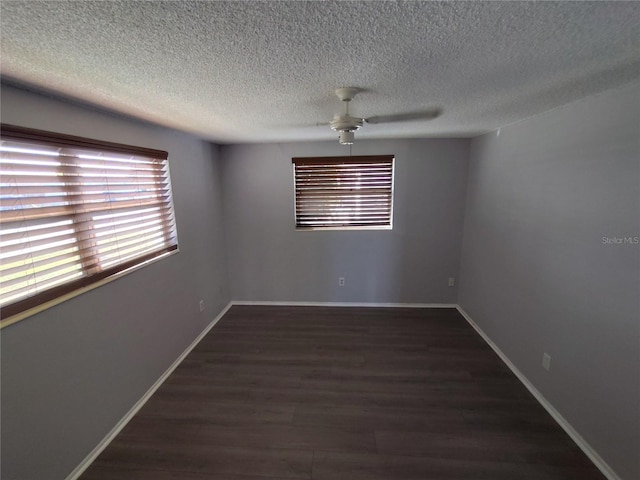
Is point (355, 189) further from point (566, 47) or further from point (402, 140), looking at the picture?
point (566, 47)

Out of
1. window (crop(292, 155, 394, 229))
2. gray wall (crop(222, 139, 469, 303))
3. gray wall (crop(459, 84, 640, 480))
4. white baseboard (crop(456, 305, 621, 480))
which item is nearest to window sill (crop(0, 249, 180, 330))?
gray wall (crop(222, 139, 469, 303))

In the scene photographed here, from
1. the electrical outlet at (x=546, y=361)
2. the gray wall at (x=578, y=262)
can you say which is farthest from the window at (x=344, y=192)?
the electrical outlet at (x=546, y=361)

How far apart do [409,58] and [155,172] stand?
2.18 metres

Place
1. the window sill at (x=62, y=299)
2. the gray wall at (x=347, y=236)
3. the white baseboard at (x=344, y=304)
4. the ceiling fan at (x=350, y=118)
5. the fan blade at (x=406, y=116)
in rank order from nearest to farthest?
the window sill at (x=62, y=299), the ceiling fan at (x=350, y=118), the fan blade at (x=406, y=116), the gray wall at (x=347, y=236), the white baseboard at (x=344, y=304)

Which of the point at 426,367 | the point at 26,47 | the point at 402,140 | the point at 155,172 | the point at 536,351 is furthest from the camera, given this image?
the point at 402,140

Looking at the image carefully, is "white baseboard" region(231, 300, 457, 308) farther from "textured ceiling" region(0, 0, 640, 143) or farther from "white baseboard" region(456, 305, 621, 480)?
"textured ceiling" region(0, 0, 640, 143)

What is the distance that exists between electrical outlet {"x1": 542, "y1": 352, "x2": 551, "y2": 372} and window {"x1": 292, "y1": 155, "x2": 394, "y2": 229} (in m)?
1.97

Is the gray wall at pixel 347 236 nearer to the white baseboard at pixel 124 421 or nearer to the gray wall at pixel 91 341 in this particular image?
the gray wall at pixel 91 341

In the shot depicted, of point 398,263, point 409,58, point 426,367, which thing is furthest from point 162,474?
point 398,263

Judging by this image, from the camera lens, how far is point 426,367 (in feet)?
8.05

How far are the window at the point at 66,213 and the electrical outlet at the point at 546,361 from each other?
126 inches

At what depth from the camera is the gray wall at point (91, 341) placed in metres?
1.30

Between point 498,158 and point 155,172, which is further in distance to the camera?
point 498,158

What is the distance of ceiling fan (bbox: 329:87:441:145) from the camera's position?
141 centimetres
